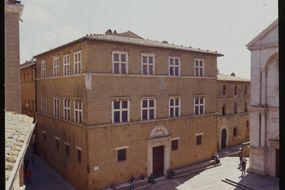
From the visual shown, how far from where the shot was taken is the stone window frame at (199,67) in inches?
1018

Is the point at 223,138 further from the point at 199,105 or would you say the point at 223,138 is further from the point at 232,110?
the point at 199,105

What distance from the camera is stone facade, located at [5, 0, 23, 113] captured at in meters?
18.2

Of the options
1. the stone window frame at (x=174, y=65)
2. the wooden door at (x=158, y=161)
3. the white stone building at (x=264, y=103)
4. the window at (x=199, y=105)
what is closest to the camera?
the white stone building at (x=264, y=103)

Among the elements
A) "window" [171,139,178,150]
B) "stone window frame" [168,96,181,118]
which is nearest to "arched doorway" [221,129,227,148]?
"window" [171,139,178,150]

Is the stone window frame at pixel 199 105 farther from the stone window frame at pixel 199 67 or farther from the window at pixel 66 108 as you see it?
the window at pixel 66 108

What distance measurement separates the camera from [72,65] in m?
21.4

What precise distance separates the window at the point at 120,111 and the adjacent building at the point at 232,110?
17.1 meters

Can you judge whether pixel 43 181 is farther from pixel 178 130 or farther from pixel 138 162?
pixel 178 130

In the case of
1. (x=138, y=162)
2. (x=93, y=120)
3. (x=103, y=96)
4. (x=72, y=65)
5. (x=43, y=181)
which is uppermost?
(x=72, y=65)

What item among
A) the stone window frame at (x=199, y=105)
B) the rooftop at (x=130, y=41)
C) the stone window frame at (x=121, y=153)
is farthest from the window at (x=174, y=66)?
the stone window frame at (x=121, y=153)

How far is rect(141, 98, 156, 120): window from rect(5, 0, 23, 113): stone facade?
360 inches

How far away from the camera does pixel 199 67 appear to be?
26.2 m
